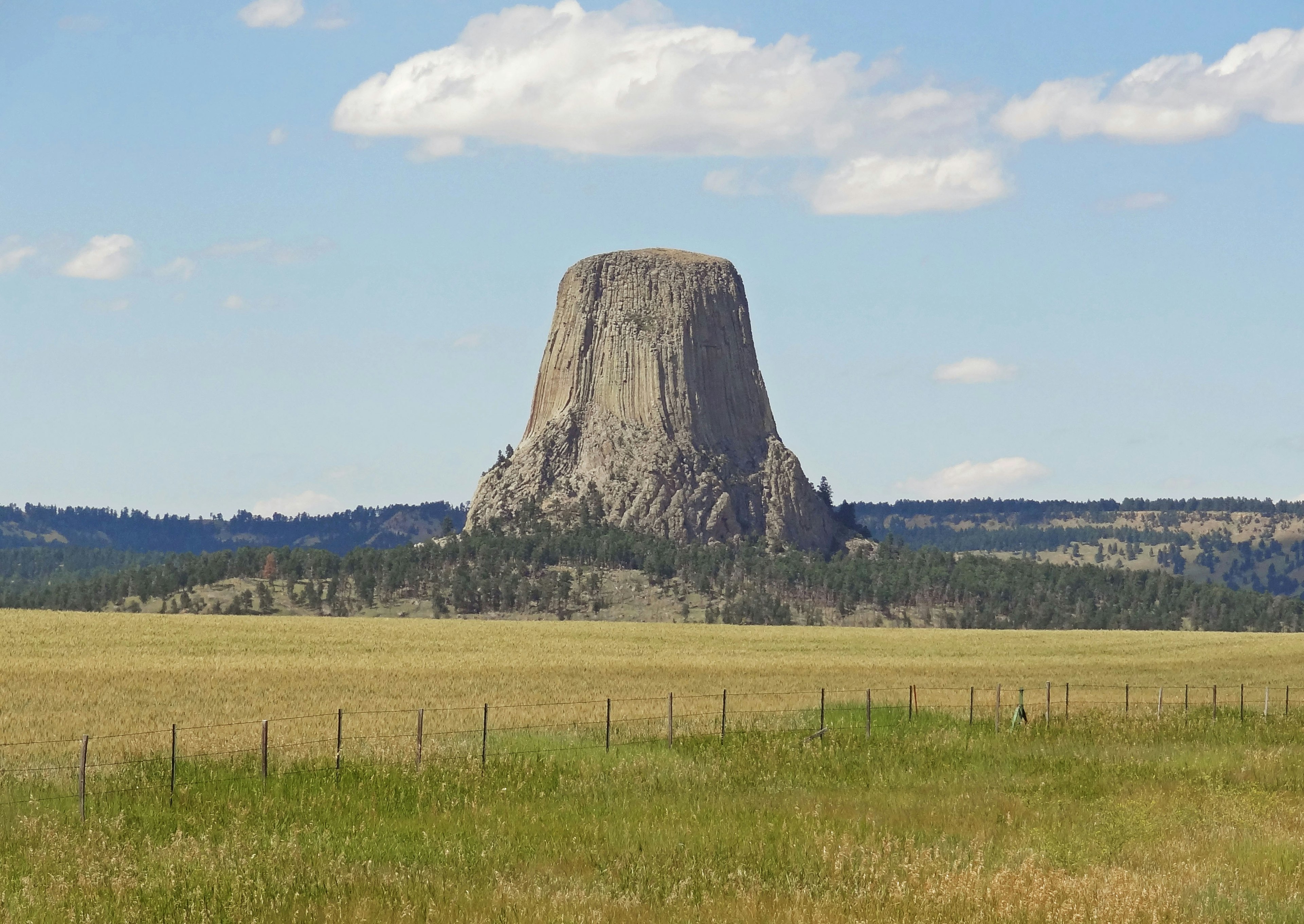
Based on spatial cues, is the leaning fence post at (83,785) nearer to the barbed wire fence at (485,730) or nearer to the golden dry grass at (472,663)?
the barbed wire fence at (485,730)

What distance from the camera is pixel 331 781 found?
1113 inches

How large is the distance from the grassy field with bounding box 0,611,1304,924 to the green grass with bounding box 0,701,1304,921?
68 millimetres

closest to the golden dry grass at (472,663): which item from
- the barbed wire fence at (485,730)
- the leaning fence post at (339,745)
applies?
the barbed wire fence at (485,730)

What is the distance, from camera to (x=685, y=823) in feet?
83.1

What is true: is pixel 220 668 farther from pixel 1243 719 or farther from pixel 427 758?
pixel 1243 719

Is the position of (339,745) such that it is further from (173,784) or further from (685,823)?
(685,823)

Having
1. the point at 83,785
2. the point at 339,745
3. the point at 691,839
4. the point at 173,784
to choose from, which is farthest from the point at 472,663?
the point at 691,839

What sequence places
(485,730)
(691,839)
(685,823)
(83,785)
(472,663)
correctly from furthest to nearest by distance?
1. (472,663)
2. (485,730)
3. (685,823)
4. (83,785)
5. (691,839)

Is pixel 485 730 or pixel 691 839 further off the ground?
pixel 485 730

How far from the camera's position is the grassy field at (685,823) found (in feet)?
64.1

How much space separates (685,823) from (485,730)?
24.3 feet

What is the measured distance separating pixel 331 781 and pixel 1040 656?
73.5 meters

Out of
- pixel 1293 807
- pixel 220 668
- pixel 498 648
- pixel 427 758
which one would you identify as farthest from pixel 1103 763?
pixel 498 648

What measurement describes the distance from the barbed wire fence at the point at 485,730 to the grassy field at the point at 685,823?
A: 0.92ft
